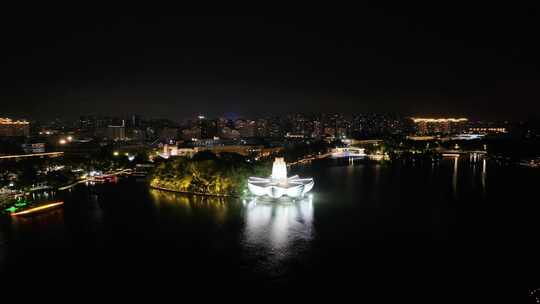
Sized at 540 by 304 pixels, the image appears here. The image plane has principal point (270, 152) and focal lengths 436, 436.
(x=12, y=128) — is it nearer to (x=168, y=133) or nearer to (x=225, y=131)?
(x=168, y=133)

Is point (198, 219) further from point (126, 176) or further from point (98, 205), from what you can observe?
point (126, 176)

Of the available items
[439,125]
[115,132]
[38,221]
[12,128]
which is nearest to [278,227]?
[38,221]

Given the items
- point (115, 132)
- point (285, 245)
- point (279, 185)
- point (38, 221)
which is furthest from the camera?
point (115, 132)

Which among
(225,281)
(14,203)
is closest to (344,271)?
(225,281)

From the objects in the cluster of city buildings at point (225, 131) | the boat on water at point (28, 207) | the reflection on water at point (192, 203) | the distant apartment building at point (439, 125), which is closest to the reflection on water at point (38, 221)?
the boat on water at point (28, 207)

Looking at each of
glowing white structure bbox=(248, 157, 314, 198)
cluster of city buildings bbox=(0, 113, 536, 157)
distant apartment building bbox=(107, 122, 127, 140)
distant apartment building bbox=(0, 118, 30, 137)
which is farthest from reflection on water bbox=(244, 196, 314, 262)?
distant apartment building bbox=(107, 122, 127, 140)

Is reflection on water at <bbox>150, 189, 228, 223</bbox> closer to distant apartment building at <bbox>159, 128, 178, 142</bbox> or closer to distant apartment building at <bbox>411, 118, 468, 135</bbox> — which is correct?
distant apartment building at <bbox>159, 128, 178, 142</bbox>

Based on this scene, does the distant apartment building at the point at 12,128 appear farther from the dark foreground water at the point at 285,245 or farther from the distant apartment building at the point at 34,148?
the dark foreground water at the point at 285,245
